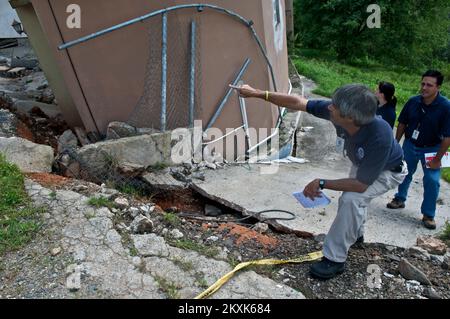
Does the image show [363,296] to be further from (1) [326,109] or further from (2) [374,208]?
(2) [374,208]

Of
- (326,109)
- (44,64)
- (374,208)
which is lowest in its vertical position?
(374,208)

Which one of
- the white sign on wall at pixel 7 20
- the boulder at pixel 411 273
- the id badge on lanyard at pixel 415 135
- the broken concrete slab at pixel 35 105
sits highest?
the white sign on wall at pixel 7 20

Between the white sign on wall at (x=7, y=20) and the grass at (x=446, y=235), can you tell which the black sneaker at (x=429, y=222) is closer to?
the grass at (x=446, y=235)

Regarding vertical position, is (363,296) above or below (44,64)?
below

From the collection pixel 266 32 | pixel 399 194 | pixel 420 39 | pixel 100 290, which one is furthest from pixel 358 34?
pixel 100 290

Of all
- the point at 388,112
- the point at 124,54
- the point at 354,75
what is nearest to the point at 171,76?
the point at 124,54

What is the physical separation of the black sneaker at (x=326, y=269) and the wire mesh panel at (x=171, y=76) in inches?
103

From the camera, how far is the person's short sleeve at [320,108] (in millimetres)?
3248

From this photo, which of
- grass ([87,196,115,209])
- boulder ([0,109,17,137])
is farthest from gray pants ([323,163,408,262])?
boulder ([0,109,17,137])

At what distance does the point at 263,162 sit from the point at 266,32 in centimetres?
185

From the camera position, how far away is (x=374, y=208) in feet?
15.0

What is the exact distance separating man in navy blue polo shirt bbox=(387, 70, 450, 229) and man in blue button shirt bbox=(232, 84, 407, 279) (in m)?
1.11

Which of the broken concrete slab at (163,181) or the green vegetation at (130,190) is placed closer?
the green vegetation at (130,190)

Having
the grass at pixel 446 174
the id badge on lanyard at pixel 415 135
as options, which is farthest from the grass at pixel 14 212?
the grass at pixel 446 174
